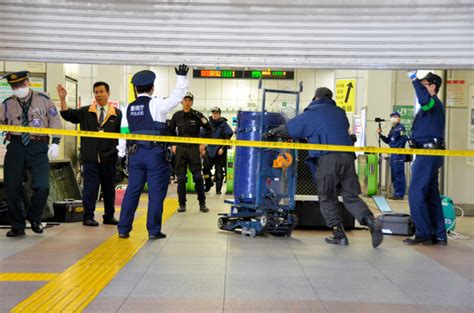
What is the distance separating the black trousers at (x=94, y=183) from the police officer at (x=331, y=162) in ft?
8.47

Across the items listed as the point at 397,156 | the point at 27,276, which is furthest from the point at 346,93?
the point at 27,276

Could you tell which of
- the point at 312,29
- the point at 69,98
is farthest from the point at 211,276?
the point at 69,98

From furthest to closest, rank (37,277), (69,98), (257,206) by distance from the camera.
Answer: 1. (69,98)
2. (257,206)
3. (37,277)

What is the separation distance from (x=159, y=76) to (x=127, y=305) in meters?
21.1

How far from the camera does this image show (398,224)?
8.31 m

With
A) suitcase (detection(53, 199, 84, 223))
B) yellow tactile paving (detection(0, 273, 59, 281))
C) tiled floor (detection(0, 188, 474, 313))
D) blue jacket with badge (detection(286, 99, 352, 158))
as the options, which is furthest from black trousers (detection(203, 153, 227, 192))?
yellow tactile paving (detection(0, 273, 59, 281))

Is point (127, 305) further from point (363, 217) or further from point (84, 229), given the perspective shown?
point (84, 229)

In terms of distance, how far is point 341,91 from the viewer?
18.0m

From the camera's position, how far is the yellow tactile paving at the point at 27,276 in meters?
4.98

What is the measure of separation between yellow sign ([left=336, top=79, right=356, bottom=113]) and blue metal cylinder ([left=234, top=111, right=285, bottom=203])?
977cm

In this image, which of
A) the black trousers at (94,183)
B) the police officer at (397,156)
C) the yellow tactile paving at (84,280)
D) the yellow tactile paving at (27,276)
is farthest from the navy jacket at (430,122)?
the police officer at (397,156)

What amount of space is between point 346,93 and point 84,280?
13.7 meters

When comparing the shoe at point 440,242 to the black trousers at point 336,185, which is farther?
the shoe at point 440,242

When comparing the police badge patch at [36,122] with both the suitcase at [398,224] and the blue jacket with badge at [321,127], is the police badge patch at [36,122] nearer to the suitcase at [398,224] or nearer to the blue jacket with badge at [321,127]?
the blue jacket with badge at [321,127]
